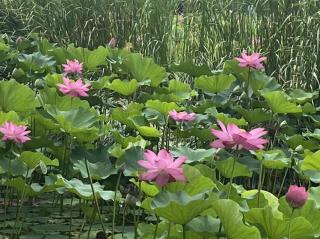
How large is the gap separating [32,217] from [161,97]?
730 mm

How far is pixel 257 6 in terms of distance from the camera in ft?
14.4

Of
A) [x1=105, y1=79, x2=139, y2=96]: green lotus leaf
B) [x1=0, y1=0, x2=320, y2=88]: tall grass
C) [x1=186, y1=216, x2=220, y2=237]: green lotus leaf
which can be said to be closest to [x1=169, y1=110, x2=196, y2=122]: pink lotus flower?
[x1=105, y1=79, x2=139, y2=96]: green lotus leaf

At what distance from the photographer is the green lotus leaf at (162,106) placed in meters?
2.57

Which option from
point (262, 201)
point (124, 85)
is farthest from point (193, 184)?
point (124, 85)

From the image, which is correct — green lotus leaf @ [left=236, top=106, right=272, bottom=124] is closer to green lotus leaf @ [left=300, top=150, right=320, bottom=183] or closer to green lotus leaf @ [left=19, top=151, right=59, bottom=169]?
green lotus leaf @ [left=300, top=150, right=320, bottom=183]

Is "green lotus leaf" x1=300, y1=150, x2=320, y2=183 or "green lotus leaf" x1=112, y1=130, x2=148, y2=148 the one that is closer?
"green lotus leaf" x1=300, y1=150, x2=320, y2=183

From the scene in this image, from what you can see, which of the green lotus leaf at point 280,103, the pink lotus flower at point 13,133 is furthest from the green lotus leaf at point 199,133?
the pink lotus flower at point 13,133

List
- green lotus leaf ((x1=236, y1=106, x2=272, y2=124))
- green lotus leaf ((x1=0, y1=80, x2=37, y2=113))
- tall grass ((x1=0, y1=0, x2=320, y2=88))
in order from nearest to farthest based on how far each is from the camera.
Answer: green lotus leaf ((x1=0, y1=80, x2=37, y2=113))
green lotus leaf ((x1=236, y1=106, x2=272, y2=124))
tall grass ((x1=0, y1=0, x2=320, y2=88))

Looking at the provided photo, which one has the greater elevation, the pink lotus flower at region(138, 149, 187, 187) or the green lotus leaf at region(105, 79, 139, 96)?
the pink lotus flower at region(138, 149, 187, 187)

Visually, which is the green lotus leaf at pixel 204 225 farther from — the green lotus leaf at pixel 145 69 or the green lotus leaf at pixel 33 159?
the green lotus leaf at pixel 145 69

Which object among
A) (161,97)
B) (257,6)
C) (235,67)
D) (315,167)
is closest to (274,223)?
(315,167)

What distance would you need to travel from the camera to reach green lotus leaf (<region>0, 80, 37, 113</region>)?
2344mm

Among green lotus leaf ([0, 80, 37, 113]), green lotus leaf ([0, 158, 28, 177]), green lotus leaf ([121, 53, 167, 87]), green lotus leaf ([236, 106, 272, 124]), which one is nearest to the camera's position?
green lotus leaf ([0, 158, 28, 177])

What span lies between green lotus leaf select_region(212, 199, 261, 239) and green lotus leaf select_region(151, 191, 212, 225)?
4cm
